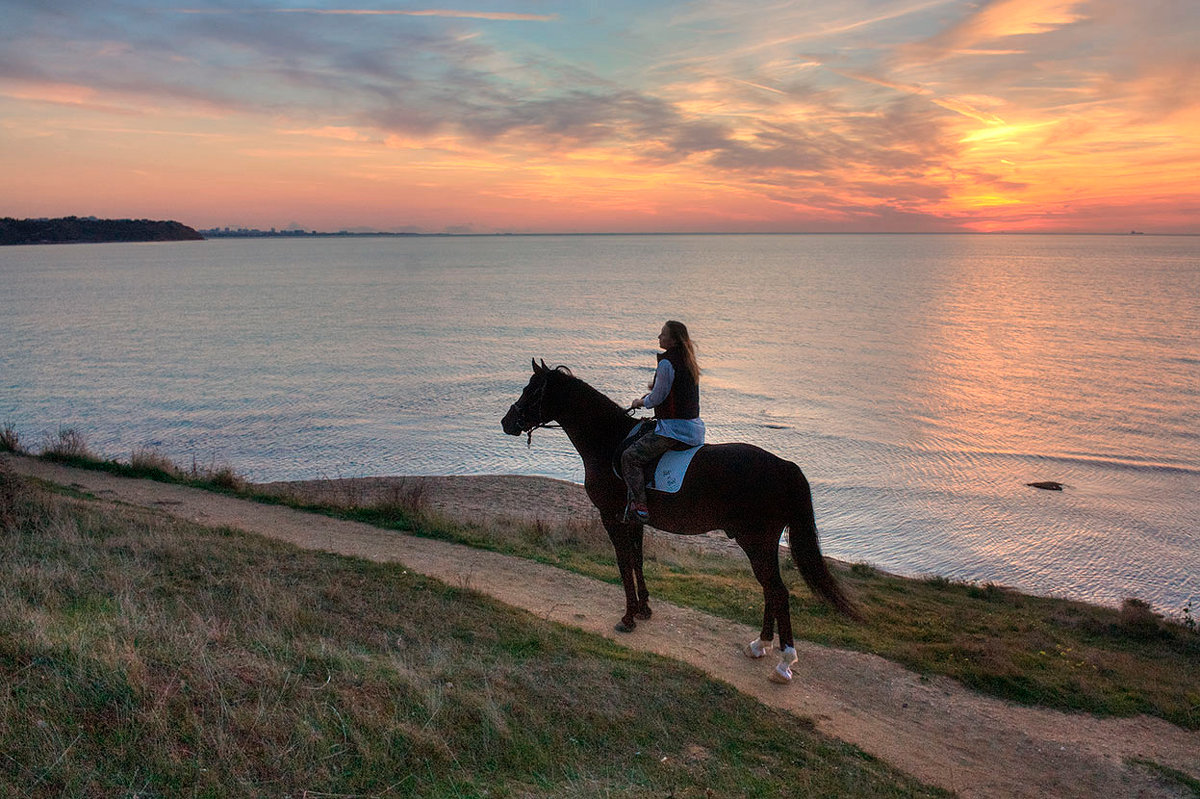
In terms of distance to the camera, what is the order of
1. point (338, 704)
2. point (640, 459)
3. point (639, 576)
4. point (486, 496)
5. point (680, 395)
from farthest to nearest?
point (486, 496), point (639, 576), point (640, 459), point (680, 395), point (338, 704)

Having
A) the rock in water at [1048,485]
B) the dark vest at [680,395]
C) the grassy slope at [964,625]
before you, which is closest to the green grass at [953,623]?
the grassy slope at [964,625]

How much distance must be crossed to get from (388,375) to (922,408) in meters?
29.6

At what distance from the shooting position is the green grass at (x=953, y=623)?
9.12 m

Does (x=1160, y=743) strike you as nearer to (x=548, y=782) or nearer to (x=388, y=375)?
(x=548, y=782)

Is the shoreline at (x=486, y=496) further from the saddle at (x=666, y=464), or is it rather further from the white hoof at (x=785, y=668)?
the white hoof at (x=785, y=668)

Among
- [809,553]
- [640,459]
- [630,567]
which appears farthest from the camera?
[630,567]

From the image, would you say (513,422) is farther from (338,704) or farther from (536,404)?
(338,704)

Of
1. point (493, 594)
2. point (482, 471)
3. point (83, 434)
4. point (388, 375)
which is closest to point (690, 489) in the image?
point (493, 594)

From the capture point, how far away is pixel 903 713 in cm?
810

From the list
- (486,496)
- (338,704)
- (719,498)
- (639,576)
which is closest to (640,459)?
(719,498)

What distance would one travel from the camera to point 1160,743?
26.0 feet

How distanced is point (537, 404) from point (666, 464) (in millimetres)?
1832

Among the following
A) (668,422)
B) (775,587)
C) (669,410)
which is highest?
(669,410)

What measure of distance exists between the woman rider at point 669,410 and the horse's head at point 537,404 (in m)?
1.19
